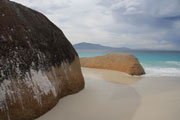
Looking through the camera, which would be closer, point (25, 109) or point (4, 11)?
point (25, 109)

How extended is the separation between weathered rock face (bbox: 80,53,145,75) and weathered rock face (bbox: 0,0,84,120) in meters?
5.48

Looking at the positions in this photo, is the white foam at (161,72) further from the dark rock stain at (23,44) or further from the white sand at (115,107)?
the dark rock stain at (23,44)

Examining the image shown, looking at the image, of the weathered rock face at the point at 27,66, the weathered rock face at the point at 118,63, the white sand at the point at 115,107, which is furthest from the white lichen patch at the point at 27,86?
the weathered rock face at the point at 118,63

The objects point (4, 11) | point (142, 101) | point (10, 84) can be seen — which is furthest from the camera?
point (142, 101)

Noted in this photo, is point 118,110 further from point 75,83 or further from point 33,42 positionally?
point 33,42

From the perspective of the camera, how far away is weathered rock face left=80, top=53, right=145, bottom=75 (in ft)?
24.0

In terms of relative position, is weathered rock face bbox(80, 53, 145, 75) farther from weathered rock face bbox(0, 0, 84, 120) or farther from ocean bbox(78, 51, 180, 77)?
weathered rock face bbox(0, 0, 84, 120)

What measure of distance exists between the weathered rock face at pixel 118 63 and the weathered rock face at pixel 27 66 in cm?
548

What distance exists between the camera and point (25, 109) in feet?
6.15

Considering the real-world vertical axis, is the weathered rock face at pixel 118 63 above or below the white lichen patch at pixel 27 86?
below

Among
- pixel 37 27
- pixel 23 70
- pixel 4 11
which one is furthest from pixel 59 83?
pixel 4 11

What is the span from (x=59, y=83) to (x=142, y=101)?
210cm

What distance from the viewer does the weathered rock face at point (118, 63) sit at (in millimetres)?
7307

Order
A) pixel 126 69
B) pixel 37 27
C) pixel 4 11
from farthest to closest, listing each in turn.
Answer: pixel 126 69, pixel 37 27, pixel 4 11
